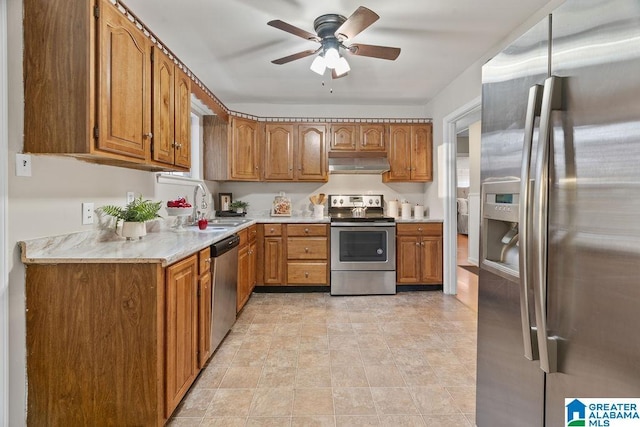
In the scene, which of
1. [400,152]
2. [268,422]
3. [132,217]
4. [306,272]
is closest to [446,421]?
[268,422]

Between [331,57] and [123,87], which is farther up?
[331,57]

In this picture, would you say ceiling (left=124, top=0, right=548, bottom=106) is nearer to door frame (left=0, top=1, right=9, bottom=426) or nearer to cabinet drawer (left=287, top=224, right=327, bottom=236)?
door frame (left=0, top=1, right=9, bottom=426)

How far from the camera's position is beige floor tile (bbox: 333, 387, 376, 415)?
188 cm

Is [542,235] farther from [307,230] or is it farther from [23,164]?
[307,230]

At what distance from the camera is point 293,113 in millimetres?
4801

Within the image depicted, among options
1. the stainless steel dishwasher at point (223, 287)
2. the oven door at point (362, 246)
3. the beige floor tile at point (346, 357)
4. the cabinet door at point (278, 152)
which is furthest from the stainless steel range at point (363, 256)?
the beige floor tile at point (346, 357)

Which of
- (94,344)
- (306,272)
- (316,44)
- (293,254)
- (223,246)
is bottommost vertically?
(306,272)

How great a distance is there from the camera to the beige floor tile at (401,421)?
1.77 metres

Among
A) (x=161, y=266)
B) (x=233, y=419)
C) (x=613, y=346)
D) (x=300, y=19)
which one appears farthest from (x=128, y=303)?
(x=300, y=19)

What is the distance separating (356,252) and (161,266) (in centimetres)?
289

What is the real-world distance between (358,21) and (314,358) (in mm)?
2291

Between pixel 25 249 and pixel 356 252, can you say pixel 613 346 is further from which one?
pixel 356 252

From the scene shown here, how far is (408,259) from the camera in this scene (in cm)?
429

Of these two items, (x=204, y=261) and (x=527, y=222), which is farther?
(x=204, y=261)
